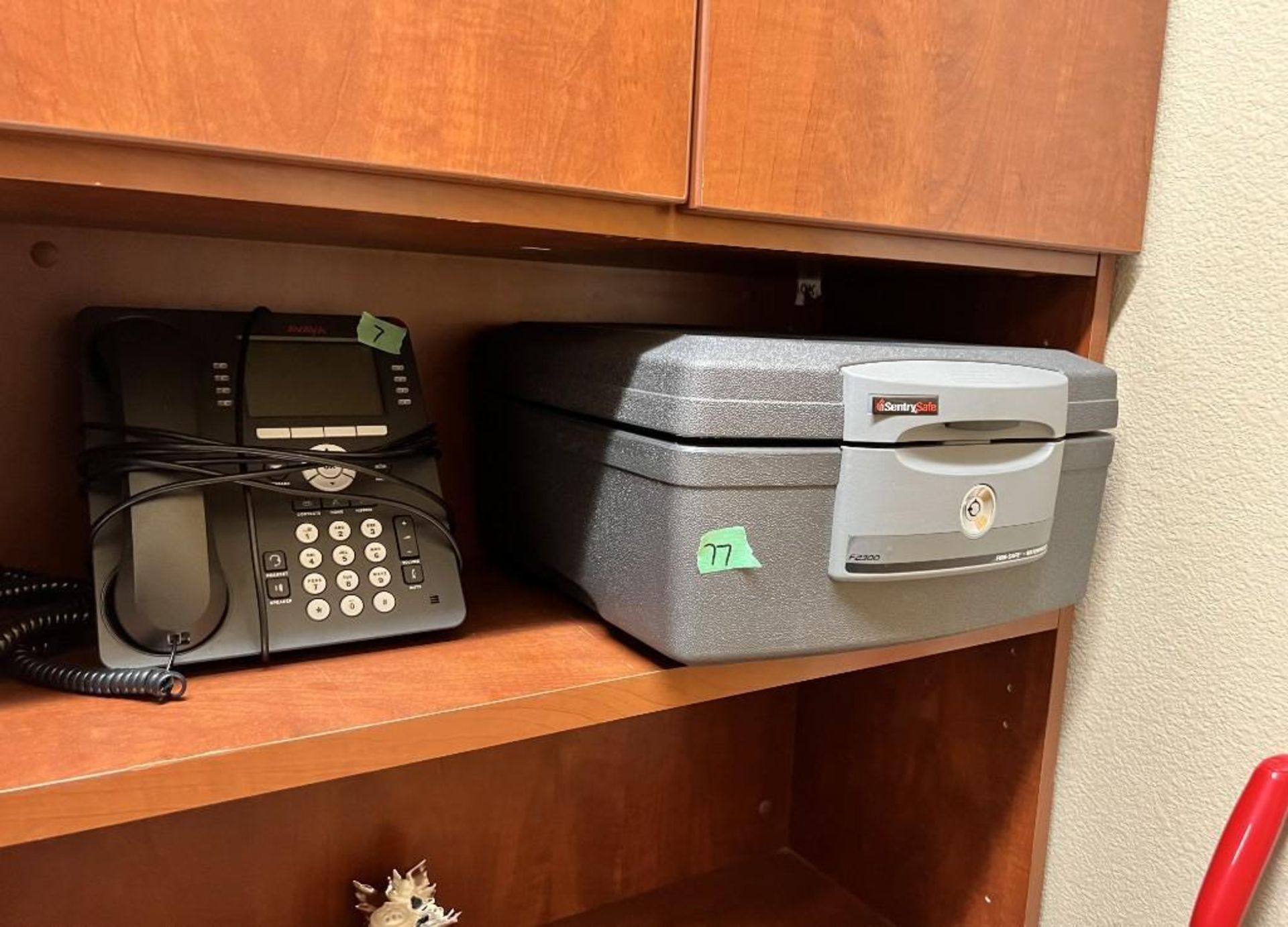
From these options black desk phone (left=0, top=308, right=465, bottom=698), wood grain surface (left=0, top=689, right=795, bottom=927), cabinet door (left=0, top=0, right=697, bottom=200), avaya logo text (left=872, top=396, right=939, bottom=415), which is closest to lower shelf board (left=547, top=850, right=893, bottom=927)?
wood grain surface (left=0, top=689, right=795, bottom=927)

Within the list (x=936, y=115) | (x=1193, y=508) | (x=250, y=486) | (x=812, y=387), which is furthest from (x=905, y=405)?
(x=250, y=486)

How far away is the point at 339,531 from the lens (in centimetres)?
58

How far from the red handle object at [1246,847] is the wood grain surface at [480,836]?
18.8 inches

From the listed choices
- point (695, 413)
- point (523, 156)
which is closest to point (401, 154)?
point (523, 156)

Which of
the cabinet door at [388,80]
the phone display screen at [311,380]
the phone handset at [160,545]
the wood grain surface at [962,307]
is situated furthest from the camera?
the wood grain surface at [962,307]

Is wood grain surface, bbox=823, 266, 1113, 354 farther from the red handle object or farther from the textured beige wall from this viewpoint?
the red handle object

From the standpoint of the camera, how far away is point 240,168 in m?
0.43

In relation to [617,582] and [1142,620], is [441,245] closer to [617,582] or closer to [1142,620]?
[617,582]

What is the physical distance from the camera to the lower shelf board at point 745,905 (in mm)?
923

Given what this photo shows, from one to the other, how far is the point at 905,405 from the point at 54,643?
524 millimetres

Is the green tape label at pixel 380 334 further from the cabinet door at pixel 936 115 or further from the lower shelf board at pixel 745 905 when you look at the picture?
the lower shelf board at pixel 745 905

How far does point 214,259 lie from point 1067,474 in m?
0.65

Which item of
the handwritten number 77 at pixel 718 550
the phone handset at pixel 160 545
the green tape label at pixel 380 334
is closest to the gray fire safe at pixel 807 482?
the handwritten number 77 at pixel 718 550

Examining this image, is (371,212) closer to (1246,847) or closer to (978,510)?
(978,510)
